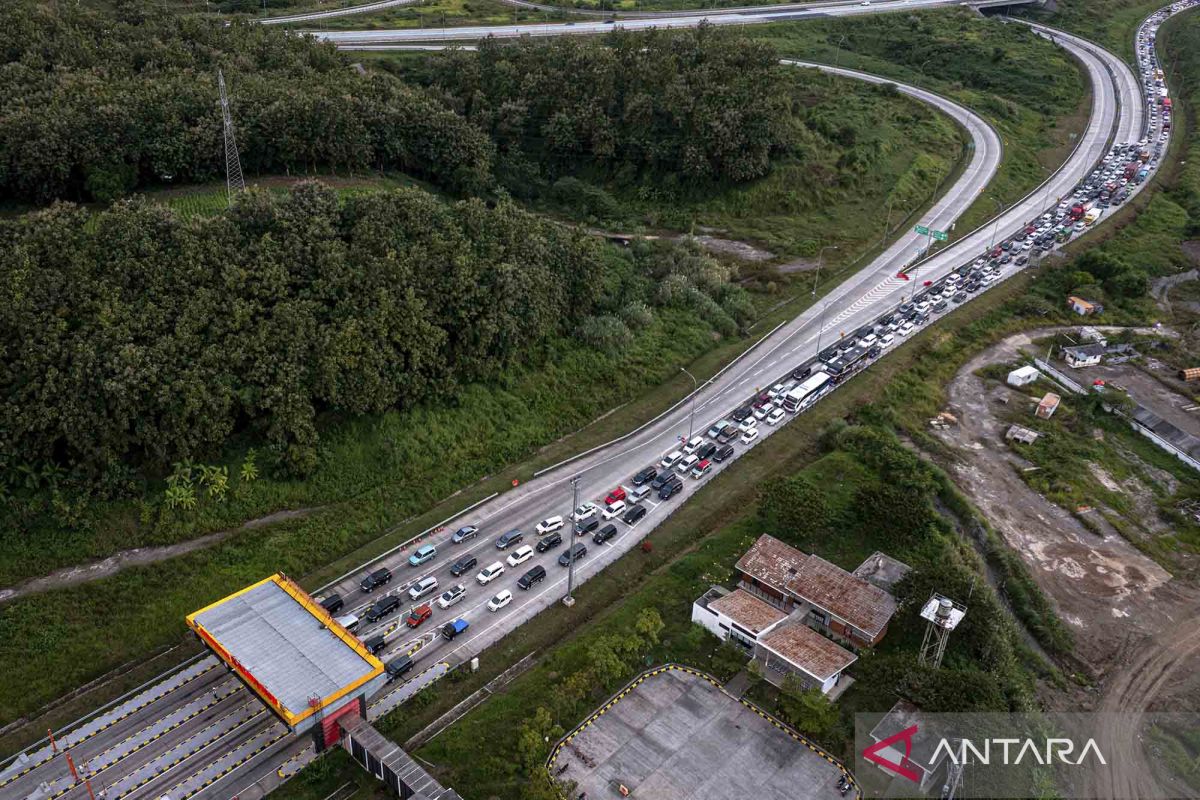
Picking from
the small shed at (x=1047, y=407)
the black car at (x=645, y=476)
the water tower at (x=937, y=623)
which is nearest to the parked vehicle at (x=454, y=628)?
the black car at (x=645, y=476)

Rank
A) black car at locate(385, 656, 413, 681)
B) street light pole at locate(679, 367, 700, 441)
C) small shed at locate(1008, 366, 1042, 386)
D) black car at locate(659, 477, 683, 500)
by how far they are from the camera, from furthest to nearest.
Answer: small shed at locate(1008, 366, 1042, 386) < street light pole at locate(679, 367, 700, 441) < black car at locate(659, 477, 683, 500) < black car at locate(385, 656, 413, 681)

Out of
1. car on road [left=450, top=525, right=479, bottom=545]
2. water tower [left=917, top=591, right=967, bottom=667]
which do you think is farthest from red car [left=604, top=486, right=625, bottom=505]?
water tower [left=917, top=591, right=967, bottom=667]

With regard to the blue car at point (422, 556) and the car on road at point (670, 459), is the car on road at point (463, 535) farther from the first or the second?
the car on road at point (670, 459)

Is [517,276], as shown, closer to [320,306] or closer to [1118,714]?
[320,306]

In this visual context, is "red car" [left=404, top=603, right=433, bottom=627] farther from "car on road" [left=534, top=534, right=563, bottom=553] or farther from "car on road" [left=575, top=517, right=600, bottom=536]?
"car on road" [left=575, top=517, right=600, bottom=536]

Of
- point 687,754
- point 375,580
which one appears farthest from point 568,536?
point 687,754

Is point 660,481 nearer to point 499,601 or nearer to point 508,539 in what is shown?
point 508,539

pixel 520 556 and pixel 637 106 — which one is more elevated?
pixel 637 106
